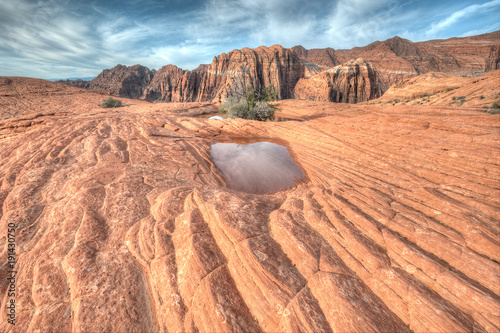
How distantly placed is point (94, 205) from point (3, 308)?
8.92 feet

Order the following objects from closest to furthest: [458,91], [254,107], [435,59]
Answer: [254,107], [458,91], [435,59]

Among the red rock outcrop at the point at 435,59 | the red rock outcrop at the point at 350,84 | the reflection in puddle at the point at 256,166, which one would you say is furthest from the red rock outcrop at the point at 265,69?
the reflection in puddle at the point at 256,166

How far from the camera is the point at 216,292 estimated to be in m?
3.73

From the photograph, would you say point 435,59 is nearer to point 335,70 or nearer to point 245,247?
point 335,70

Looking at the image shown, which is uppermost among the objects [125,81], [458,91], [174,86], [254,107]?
[125,81]

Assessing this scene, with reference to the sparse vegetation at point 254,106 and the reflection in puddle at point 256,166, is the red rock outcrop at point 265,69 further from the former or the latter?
the reflection in puddle at point 256,166

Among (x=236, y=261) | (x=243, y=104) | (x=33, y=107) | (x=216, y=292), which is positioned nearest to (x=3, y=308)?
(x=216, y=292)

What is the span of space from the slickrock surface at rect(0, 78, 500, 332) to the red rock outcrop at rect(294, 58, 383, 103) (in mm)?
77491

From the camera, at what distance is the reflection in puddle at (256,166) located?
9703 millimetres

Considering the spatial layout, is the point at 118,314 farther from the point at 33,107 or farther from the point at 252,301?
the point at 33,107

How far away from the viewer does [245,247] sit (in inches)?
178

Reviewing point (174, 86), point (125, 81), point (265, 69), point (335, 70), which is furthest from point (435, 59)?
point (125, 81)

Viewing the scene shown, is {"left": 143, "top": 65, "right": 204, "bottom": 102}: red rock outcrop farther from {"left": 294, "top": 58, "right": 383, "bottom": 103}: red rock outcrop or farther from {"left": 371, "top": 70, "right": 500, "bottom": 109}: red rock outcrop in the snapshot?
{"left": 371, "top": 70, "right": 500, "bottom": 109}: red rock outcrop

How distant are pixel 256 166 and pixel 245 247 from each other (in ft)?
24.0
